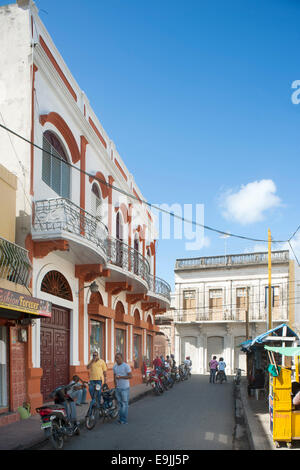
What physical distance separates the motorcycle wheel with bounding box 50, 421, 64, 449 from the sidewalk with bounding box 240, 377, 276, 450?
3350 millimetres

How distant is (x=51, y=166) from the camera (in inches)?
567

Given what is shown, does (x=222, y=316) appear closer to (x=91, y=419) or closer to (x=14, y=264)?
(x=91, y=419)

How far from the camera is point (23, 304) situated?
33.0ft

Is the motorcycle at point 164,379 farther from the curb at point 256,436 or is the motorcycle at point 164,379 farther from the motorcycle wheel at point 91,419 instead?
the motorcycle wheel at point 91,419

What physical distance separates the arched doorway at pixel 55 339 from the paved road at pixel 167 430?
2.41 m

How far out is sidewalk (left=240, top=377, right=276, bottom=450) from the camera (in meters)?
8.52

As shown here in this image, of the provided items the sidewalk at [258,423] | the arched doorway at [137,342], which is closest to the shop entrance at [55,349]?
the sidewalk at [258,423]

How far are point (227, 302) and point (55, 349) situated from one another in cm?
2543

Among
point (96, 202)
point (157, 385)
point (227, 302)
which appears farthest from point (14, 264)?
point (227, 302)

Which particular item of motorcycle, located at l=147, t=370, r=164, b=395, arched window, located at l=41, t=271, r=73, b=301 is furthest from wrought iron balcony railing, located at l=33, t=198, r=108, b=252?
motorcycle, located at l=147, t=370, r=164, b=395

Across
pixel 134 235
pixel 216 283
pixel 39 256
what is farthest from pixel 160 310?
pixel 39 256

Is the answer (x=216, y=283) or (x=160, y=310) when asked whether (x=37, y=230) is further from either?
(x=216, y=283)

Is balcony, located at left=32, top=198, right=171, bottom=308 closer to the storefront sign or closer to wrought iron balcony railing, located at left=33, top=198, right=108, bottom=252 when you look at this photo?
wrought iron balcony railing, located at left=33, top=198, right=108, bottom=252

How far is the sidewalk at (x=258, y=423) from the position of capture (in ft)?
28.0
